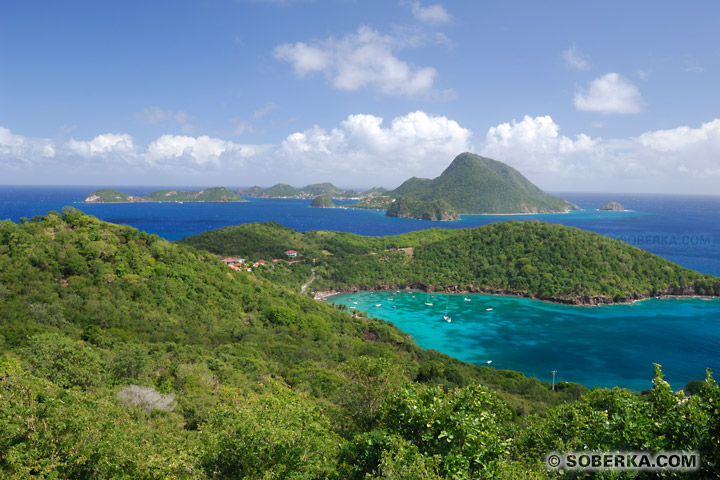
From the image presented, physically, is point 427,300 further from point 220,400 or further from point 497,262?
point 220,400

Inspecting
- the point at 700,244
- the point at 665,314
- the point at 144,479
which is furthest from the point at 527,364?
the point at 700,244

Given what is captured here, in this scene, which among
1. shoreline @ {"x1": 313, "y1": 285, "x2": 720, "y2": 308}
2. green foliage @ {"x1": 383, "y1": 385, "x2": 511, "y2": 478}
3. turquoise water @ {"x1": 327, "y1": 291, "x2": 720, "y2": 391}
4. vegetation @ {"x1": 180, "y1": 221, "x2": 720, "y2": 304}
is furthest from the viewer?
vegetation @ {"x1": 180, "y1": 221, "x2": 720, "y2": 304}

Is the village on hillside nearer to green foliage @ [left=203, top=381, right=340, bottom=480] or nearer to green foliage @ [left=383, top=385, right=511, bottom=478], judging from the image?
green foliage @ [left=203, top=381, right=340, bottom=480]

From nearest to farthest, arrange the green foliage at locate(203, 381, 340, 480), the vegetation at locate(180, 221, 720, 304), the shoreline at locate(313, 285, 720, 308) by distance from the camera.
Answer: the green foliage at locate(203, 381, 340, 480) < the shoreline at locate(313, 285, 720, 308) < the vegetation at locate(180, 221, 720, 304)

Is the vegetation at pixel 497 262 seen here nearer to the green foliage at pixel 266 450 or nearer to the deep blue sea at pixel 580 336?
the deep blue sea at pixel 580 336

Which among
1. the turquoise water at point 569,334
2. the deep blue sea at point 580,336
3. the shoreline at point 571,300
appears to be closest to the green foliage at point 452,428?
the turquoise water at point 569,334

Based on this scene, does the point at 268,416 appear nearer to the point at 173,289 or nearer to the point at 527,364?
the point at 173,289

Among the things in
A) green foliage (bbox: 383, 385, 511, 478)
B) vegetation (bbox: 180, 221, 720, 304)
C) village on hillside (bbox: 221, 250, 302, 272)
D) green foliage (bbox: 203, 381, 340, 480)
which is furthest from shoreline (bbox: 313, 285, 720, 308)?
green foliage (bbox: 383, 385, 511, 478)

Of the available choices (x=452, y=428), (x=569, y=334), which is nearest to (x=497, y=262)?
(x=569, y=334)
